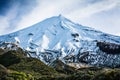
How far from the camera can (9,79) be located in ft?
517

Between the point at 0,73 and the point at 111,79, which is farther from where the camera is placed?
the point at 0,73

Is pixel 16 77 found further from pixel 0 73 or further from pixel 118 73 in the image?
pixel 118 73

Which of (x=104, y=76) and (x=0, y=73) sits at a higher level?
(x=0, y=73)

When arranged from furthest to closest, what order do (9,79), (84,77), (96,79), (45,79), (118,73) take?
(45,79) → (9,79) → (84,77) → (96,79) → (118,73)

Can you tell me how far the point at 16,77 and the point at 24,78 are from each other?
13.8 ft

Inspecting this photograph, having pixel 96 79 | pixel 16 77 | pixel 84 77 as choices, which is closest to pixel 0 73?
pixel 16 77

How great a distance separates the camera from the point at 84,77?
89.1 meters

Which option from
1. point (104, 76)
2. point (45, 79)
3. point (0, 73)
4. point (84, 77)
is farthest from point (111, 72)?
point (0, 73)

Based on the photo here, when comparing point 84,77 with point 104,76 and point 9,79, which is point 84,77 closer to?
point 104,76

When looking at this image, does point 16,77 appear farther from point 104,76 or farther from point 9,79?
point 104,76

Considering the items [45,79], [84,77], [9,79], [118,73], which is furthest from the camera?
[45,79]

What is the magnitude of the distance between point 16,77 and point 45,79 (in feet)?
70.8

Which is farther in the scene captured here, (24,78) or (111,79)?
(24,78)

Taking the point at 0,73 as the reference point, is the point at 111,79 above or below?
below
